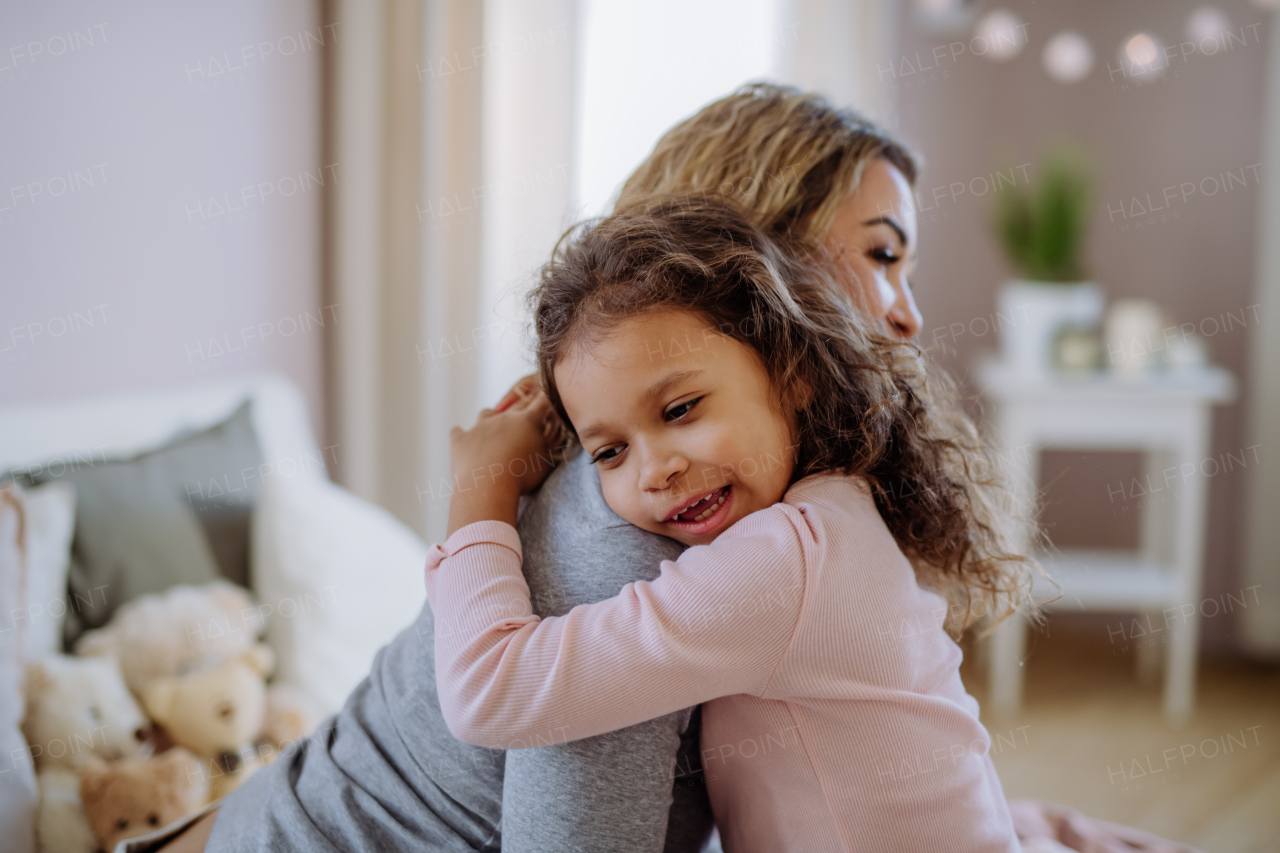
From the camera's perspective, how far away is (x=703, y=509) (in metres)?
0.86

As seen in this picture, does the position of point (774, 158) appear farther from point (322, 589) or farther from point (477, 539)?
point (322, 589)

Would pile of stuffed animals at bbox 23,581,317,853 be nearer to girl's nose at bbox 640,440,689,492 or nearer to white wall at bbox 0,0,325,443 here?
white wall at bbox 0,0,325,443

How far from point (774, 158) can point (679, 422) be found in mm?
356

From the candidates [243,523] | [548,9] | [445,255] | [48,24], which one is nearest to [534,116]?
[548,9]

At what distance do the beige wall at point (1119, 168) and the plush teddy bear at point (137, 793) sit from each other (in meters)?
2.63

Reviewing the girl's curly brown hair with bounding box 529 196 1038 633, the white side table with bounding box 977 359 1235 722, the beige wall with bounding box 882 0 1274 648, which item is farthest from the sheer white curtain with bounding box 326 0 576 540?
the girl's curly brown hair with bounding box 529 196 1038 633

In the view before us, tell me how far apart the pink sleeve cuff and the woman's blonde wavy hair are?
0.37 meters

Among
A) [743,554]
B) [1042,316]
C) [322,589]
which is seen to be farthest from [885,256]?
[1042,316]

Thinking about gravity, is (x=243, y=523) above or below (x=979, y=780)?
below

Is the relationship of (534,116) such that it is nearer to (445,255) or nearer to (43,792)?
(445,255)

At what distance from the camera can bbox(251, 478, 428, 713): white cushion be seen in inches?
60.1

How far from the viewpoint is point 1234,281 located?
3.09 metres

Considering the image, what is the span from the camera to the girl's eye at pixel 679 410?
2.78 ft

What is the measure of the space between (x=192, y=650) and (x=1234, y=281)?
3145 mm
